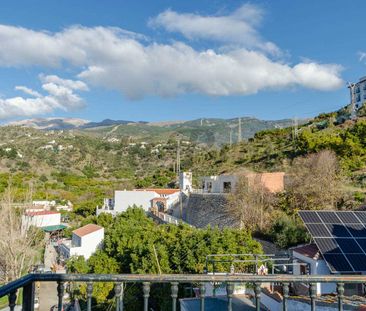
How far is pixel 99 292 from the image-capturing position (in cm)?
1652

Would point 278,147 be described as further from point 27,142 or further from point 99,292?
point 27,142

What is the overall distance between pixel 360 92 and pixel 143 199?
38.4m

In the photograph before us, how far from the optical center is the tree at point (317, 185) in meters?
20.9

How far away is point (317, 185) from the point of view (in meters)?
21.0

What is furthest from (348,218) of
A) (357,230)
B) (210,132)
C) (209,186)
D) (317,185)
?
(210,132)

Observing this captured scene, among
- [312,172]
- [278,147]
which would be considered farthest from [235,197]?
[278,147]

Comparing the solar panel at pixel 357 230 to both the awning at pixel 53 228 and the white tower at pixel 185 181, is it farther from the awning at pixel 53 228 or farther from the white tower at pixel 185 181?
the awning at pixel 53 228

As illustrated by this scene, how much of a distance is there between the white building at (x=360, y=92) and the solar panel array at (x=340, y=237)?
1829 inches

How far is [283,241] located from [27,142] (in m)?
72.3

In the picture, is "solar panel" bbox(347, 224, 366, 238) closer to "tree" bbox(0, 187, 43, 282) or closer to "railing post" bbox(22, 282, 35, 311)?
"railing post" bbox(22, 282, 35, 311)

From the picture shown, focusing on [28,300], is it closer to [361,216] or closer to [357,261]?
[357,261]

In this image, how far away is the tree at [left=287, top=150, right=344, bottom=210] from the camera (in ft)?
68.4

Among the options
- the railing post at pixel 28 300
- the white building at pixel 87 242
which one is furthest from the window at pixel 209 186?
the railing post at pixel 28 300

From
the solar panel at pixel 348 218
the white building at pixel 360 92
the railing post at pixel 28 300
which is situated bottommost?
the solar panel at pixel 348 218
